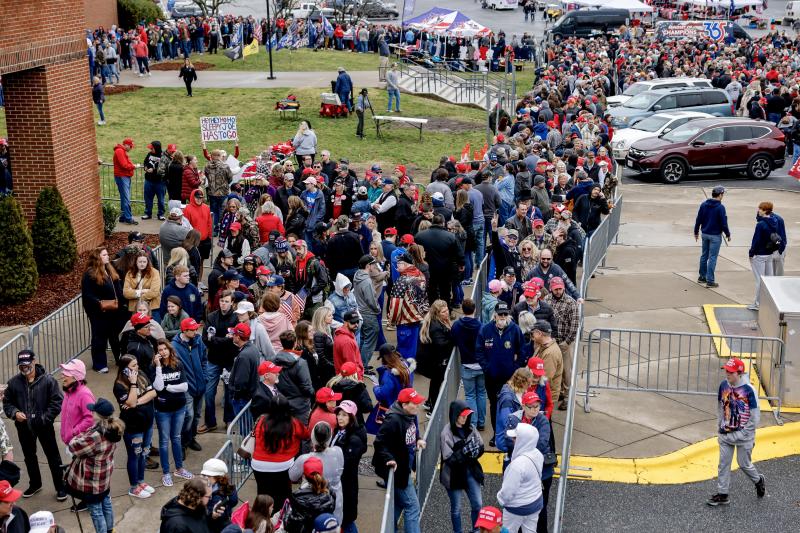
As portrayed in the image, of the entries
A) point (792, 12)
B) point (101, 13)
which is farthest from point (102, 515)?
point (792, 12)

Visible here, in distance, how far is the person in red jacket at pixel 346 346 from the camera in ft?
36.1

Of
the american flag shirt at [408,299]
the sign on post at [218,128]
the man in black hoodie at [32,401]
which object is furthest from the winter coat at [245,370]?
the sign on post at [218,128]

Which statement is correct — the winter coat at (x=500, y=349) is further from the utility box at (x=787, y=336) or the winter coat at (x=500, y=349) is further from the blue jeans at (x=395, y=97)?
the blue jeans at (x=395, y=97)

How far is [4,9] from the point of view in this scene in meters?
15.5

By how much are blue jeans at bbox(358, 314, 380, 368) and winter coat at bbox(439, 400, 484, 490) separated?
369cm

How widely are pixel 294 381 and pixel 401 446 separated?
1.56 m

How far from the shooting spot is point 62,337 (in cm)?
1376

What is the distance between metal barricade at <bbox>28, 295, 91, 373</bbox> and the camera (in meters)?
13.5

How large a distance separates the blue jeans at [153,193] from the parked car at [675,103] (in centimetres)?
1587

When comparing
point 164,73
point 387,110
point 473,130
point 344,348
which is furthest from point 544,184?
point 164,73

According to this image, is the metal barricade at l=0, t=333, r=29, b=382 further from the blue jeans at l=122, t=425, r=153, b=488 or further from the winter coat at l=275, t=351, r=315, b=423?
the winter coat at l=275, t=351, r=315, b=423

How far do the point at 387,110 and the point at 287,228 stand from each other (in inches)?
774

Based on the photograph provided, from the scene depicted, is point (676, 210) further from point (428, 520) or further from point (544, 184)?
point (428, 520)

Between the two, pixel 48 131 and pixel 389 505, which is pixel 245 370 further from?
pixel 48 131
